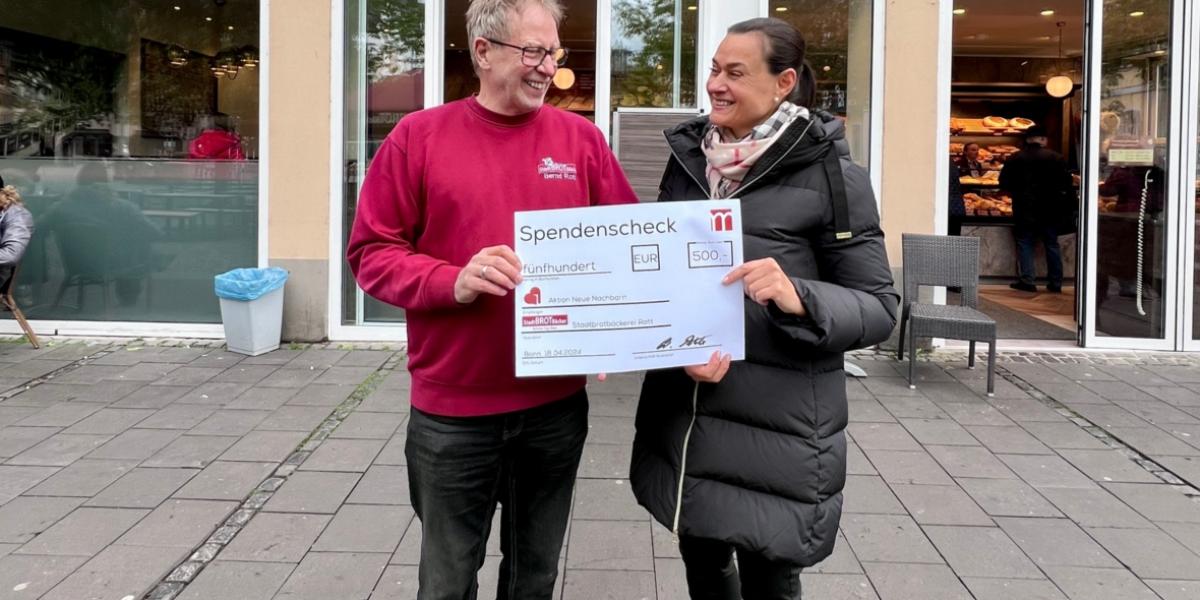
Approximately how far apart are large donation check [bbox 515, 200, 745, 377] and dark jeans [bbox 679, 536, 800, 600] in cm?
56

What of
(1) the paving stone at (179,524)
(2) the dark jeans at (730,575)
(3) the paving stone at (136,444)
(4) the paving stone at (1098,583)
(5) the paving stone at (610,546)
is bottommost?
(4) the paving stone at (1098,583)

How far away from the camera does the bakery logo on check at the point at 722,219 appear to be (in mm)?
1920

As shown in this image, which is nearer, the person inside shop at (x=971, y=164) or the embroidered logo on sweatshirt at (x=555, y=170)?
the embroidered logo on sweatshirt at (x=555, y=170)

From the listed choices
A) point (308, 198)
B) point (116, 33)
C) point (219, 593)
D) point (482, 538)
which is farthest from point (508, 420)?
point (116, 33)

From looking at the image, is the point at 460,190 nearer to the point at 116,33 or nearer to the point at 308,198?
the point at 308,198

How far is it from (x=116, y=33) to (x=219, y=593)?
6.70 m

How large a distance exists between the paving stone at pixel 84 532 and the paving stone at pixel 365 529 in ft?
2.80

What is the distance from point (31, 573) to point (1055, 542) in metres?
4.02

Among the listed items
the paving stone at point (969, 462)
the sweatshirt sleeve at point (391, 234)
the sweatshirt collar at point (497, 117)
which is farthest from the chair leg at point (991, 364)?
the sweatshirt sleeve at point (391, 234)

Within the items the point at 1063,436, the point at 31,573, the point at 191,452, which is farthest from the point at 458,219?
the point at 1063,436

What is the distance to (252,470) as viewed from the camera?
172 inches

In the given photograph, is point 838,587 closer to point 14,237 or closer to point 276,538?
point 276,538

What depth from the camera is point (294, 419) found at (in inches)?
205

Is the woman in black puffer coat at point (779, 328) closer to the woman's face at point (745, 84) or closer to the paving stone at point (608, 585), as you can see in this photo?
the woman's face at point (745, 84)
